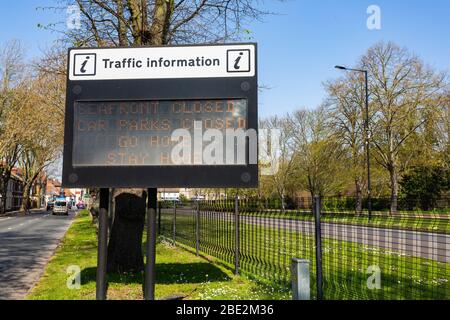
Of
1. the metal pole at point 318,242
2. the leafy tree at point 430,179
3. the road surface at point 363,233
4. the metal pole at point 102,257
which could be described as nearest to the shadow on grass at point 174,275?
the road surface at point 363,233

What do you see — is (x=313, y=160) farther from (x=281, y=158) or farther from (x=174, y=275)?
(x=174, y=275)

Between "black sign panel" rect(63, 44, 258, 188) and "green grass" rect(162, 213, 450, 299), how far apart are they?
9.91 ft

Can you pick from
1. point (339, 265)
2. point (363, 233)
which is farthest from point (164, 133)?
point (339, 265)

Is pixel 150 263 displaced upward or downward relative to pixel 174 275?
upward

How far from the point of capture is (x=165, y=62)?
19.0 ft

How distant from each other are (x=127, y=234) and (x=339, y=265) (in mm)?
4603

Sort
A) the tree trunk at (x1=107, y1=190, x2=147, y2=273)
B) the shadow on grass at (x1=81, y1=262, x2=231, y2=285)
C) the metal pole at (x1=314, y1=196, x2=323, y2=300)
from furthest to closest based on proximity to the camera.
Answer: the tree trunk at (x1=107, y1=190, x2=147, y2=273)
the shadow on grass at (x1=81, y1=262, x2=231, y2=285)
the metal pole at (x1=314, y1=196, x2=323, y2=300)

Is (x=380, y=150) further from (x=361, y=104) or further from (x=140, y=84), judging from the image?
(x=140, y=84)

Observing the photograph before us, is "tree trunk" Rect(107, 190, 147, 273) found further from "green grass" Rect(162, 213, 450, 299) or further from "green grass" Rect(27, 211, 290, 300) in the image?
"green grass" Rect(162, 213, 450, 299)

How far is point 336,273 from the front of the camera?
9.39m

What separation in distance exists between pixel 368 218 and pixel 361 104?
34.2m

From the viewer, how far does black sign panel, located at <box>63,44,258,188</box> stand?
5633mm

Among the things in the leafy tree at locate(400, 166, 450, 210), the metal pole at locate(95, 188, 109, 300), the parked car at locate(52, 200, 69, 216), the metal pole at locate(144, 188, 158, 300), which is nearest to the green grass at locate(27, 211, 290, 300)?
the metal pole at locate(144, 188, 158, 300)
